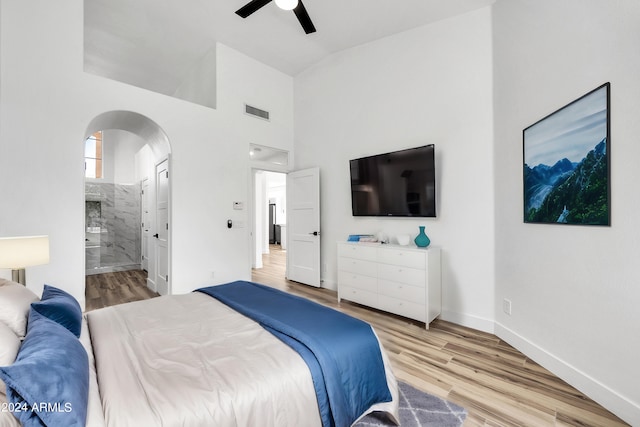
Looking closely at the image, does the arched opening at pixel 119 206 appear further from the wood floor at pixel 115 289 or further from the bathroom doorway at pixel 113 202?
the wood floor at pixel 115 289

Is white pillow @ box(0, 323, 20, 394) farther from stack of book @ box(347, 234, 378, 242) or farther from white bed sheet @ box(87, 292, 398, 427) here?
stack of book @ box(347, 234, 378, 242)

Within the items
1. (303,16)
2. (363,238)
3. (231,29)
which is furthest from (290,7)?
(363,238)

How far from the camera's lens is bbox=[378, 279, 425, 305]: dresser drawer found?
9.73 feet

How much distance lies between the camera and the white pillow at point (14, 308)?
1.23 metres

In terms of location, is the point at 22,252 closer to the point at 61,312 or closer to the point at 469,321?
the point at 61,312

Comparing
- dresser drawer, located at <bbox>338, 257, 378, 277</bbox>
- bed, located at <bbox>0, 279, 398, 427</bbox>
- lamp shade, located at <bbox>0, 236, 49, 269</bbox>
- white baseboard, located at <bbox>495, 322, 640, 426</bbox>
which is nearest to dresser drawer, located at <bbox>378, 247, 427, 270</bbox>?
dresser drawer, located at <bbox>338, 257, 378, 277</bbox>

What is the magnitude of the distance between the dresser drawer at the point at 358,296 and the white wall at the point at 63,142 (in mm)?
1837

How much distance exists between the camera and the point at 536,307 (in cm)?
232

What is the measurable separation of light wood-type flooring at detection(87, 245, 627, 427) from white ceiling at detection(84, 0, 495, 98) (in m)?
3.46

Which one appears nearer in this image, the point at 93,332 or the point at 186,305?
the point at 93,332

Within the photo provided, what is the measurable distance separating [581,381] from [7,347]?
313 cm

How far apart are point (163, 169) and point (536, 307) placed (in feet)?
15.4

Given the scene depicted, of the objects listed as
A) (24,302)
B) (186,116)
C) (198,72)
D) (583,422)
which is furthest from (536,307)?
(198,72)

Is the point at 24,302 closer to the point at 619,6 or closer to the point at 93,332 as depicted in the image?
the point at 93,332
